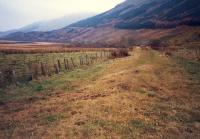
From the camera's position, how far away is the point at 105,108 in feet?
55.6

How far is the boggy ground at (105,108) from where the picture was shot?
13477mm

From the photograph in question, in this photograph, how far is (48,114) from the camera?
53.7 feet

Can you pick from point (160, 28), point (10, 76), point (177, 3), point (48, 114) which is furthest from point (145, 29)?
point (48, 114)

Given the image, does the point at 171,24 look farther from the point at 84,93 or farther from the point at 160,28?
the point at 84,93

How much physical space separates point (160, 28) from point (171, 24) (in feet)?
19.9

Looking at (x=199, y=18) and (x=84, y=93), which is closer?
(x=84, y=93)

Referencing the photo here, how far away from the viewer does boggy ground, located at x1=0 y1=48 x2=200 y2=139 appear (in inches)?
531

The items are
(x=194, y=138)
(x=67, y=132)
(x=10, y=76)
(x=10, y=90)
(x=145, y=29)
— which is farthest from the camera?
(x=145, y=29)

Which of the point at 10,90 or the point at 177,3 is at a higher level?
the point at 177,3

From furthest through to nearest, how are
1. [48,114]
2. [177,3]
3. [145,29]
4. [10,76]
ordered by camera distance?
1. [177,3]
2. [145,29]
3. [10,76]
4. [48,114]

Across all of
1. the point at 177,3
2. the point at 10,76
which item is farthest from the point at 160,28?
the point at 10,76

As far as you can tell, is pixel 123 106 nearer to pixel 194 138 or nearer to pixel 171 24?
pixel 194 138

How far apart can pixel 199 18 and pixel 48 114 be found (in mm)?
136117

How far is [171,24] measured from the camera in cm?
15138
